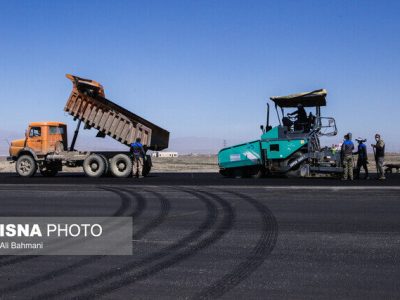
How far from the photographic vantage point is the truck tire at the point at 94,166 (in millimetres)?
19906

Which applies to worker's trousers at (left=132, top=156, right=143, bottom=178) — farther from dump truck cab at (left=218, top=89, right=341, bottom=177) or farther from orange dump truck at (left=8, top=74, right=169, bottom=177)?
dump truck cab at (left=218, top=89, right=341, bottom=177)

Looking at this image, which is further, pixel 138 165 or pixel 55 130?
pixel 55 130

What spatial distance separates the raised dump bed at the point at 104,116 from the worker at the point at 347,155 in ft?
25.1

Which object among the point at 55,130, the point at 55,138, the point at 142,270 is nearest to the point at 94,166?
the point at 55,138

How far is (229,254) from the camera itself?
5816 mm

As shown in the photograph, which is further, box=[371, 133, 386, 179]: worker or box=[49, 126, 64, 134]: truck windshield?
box=[49, 126, 64, 134]: truck windshield

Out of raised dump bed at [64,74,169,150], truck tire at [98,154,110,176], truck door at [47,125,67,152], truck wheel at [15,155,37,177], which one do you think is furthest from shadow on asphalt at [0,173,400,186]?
truck door at [47,125,67,152]

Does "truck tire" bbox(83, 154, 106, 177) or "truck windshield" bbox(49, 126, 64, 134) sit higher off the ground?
"truck windshield" bbox(49, 126, 64, 134)

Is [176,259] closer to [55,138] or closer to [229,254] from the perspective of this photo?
[229,254]

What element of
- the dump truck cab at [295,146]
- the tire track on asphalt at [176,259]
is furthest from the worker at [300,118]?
the tire track on asphalt at [176,259]

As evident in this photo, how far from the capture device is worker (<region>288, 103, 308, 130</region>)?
1789 cm

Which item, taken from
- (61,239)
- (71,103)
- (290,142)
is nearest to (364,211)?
(61,239)

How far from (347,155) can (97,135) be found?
9.92 meters

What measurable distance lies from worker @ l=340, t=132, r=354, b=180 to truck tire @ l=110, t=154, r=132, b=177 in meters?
8.37
